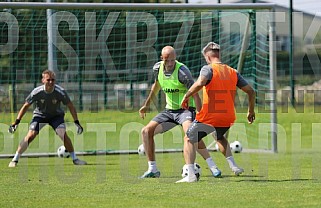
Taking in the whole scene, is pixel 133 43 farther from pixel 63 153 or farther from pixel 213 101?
pixel 213 101

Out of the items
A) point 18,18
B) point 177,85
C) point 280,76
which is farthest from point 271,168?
point 280,76

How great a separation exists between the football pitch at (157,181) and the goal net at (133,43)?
58.9 inches

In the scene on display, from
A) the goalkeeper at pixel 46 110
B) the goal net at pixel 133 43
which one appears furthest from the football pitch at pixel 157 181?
the goal net at pixel 133 43

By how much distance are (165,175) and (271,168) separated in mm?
2011

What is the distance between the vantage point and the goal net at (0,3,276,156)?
1808 cm

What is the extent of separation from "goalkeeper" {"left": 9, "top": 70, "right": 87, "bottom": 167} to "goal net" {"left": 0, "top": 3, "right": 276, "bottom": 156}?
5.76 ft

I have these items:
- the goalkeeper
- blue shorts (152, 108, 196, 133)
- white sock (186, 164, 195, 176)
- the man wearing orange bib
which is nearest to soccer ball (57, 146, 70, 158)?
the goalkeeper

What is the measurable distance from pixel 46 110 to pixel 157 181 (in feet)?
13.5

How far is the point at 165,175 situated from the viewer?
13203mm

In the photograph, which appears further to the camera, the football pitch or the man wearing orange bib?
the man wearing orange bib

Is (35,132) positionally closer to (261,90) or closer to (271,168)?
→ (271,168)

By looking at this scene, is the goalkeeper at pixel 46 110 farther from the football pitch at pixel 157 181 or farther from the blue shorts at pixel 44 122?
the football pitch at pixel 157 181

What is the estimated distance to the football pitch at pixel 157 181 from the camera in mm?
9680

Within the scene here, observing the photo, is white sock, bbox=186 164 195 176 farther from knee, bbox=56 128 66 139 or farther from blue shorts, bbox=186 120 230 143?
knee, bbox=56 128 66 139
